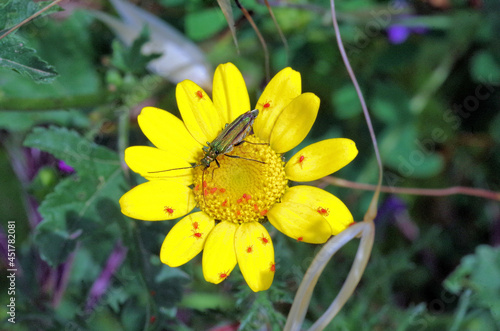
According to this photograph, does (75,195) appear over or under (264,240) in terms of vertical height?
over

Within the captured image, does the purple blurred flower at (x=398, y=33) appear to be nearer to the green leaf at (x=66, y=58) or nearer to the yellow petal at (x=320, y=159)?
the yellow petal at (x=320, y=159)

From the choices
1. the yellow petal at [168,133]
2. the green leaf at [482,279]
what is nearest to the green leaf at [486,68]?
the green leaf at [482,279]

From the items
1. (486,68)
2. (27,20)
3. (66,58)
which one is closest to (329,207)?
(27,20)

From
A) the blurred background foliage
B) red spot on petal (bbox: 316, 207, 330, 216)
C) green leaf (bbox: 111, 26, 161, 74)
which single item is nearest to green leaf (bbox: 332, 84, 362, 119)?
the blurred background foliage

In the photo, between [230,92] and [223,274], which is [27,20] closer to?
[230,92]

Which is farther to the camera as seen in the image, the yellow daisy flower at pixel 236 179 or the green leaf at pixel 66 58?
the green leaf at pixel 66 58

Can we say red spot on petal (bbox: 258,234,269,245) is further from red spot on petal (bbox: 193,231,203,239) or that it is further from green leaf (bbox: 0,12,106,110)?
green leaf (bbox: 0,12,106,110)

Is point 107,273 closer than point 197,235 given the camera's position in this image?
No
